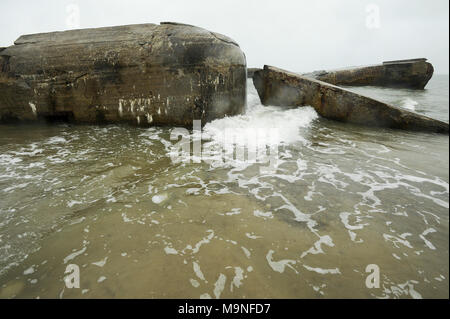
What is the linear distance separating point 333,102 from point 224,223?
14.7 feet

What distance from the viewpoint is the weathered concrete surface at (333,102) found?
437 centimetres

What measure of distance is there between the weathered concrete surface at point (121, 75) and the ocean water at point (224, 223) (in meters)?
1.29

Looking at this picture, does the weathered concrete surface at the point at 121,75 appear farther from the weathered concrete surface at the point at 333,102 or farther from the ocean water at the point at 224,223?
the weathered concrete surface at the point at 333,102

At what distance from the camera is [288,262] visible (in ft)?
4.75

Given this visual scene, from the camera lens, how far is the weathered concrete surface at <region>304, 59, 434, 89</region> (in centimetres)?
1135

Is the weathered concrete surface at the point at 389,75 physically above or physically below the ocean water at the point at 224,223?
above

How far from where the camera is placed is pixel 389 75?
11891mm

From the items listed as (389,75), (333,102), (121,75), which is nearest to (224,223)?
(121,75)

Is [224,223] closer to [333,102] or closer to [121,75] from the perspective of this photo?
[121,75]

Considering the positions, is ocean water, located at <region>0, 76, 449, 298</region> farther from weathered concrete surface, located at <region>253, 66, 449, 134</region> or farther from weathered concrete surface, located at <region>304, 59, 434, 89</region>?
weathered concrete surface, located at <region>304, 59, 434, 89</region>

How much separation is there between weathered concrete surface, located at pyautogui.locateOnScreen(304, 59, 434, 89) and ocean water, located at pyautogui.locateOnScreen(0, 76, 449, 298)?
9444 mm

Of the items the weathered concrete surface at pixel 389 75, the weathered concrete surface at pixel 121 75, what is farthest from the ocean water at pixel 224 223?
the weathered concrete surface at pixel 389 75

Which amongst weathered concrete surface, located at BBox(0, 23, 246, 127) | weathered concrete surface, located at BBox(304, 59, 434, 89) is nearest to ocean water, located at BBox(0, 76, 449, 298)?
weathered concrete surface, located at BBox(0, 23, 246, 127)
